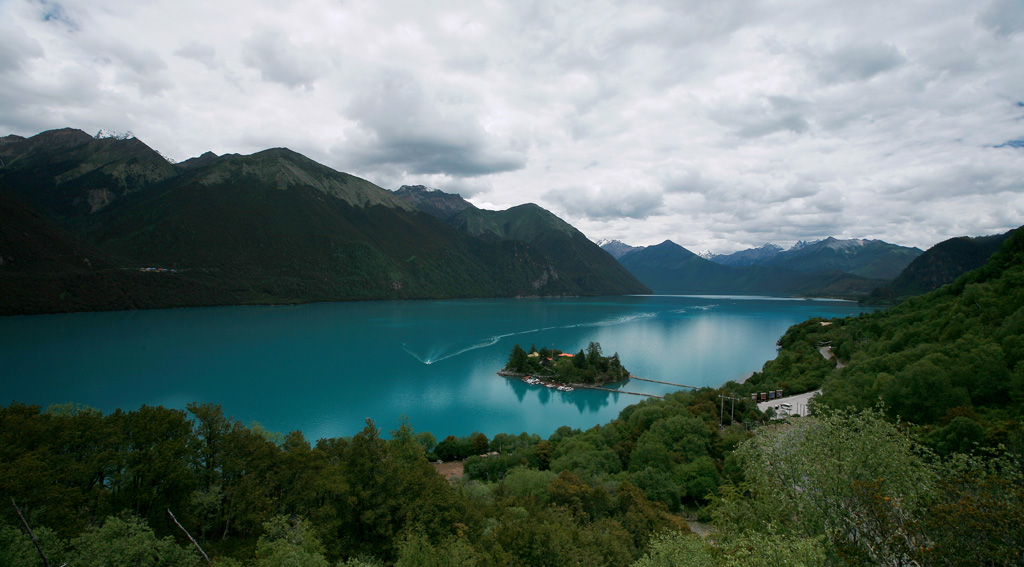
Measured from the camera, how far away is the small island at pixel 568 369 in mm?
53000

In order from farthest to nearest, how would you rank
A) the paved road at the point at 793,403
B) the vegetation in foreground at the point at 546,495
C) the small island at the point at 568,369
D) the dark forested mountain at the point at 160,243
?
the dark forested mountain at the point at 160,243 → the small island at the point at 568,369 → the paved road at the point at 793,403 → the vegetation in foreground at the point at 546,495

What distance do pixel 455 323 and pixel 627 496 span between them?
8616cm

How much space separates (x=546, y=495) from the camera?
17.9 metres

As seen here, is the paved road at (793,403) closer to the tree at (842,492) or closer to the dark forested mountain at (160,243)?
the tree at (842,492)

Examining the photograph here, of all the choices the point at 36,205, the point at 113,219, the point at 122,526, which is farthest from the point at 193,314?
the point at 36,205

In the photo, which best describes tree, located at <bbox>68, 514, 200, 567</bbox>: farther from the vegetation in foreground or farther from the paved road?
the paved road

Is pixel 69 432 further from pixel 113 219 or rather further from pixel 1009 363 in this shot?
pixel 113 219

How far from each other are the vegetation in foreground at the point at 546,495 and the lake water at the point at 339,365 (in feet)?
60.9

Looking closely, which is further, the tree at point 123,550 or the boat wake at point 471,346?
the boat wake at point 471,346

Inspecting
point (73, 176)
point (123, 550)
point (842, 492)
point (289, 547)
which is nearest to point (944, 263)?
point (842, 492)

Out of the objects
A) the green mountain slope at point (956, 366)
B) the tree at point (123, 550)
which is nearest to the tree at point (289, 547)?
the tree at point (123, 550)

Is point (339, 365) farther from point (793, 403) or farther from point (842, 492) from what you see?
point (842, 492)

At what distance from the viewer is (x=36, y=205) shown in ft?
530

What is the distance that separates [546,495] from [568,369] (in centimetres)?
3597
